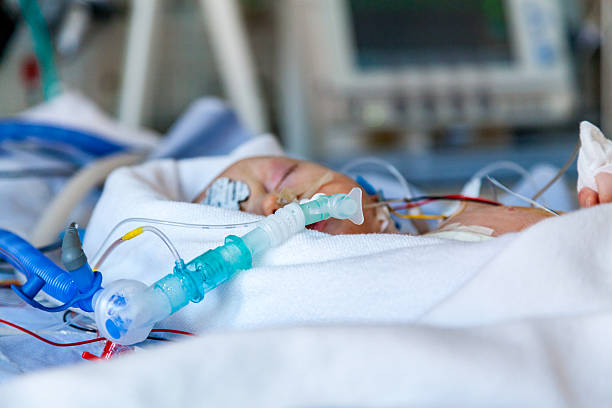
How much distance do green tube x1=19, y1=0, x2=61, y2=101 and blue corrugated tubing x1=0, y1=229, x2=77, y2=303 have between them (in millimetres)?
1828

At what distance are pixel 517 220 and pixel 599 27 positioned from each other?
2.11 meters

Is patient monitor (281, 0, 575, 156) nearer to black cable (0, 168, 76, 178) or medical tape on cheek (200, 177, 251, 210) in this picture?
black cable (0, 168, 76, 178)

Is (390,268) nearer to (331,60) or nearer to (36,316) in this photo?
(36,316)

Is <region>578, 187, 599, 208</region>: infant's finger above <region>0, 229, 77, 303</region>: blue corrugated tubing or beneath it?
beneath

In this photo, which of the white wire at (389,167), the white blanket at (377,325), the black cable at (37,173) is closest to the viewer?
the white blanket at (377,325)

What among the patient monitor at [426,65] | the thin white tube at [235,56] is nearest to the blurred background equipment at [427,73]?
the patient monitor at [426,65]

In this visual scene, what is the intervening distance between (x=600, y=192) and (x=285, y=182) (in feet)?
1.27

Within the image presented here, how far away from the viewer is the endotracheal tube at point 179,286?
46cm

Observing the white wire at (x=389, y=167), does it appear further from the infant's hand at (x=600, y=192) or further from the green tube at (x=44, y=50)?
the green tube at (x=44, y=50)

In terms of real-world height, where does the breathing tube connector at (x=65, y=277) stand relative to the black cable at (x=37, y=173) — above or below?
above

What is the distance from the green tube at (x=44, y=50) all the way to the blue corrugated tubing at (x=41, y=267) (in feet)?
6.00

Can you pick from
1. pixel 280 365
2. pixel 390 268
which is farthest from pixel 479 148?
pixel 280 365

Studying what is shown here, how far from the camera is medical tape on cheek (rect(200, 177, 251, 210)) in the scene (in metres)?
0.75

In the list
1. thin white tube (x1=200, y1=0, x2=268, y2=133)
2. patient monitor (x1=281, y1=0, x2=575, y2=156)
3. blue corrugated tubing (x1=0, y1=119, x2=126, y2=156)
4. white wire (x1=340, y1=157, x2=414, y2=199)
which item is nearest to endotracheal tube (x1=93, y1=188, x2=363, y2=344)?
white wire (x1=340, y1=157, x2=414, y2=199)
